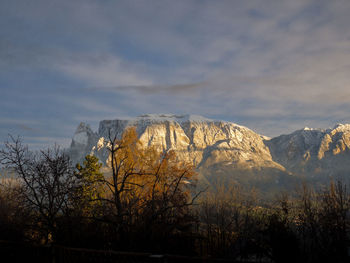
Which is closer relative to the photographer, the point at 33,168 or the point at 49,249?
the point at 49,249

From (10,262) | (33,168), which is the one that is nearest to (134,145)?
(33,168)

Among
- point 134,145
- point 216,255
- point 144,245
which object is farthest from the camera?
point 134,145

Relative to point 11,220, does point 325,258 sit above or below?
below

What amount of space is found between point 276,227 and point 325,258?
1.91m

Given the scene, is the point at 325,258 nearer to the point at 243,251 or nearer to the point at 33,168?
the point at 243,251

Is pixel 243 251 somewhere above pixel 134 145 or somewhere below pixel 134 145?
below

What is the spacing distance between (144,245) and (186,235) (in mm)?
1558

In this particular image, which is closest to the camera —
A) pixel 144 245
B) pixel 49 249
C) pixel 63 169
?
pixel 49 249

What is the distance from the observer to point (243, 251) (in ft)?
37.1

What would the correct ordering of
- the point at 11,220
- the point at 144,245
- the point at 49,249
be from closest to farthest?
the point at 49,249
the point at 144,245
the point at 11,220

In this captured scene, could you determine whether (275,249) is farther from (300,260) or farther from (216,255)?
(216,255)

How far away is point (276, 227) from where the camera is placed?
12172mm

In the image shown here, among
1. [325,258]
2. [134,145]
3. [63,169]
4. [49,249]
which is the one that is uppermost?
[134,145]

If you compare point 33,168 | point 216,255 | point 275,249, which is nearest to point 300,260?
point 275,249
